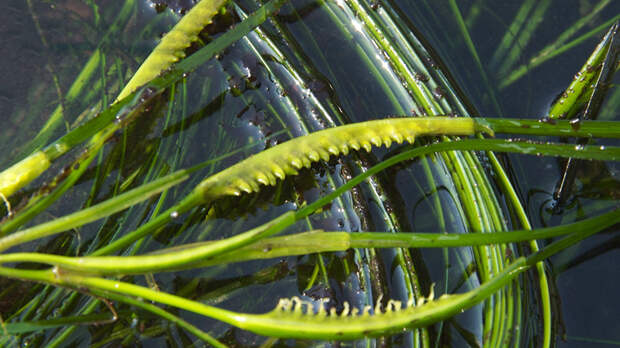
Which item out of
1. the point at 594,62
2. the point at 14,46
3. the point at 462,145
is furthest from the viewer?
the point at 14,46

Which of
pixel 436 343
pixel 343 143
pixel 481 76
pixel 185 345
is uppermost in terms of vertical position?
pixel 481 76

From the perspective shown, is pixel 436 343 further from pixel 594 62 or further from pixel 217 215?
pixel 594 62

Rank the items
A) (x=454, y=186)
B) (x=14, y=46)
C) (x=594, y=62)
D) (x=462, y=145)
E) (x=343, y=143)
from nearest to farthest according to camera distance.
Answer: (x=343, y=143) → (x=462, y=145) → (x=594, y=62) → (x=454, y=186) → (x=14, y=46)

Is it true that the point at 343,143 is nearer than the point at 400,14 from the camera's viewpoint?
Yes

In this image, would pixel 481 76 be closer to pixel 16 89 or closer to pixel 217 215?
pixel 217 215

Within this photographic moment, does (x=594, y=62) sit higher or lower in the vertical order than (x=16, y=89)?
higher

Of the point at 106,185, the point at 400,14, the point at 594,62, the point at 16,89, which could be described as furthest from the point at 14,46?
the point at 594,62
